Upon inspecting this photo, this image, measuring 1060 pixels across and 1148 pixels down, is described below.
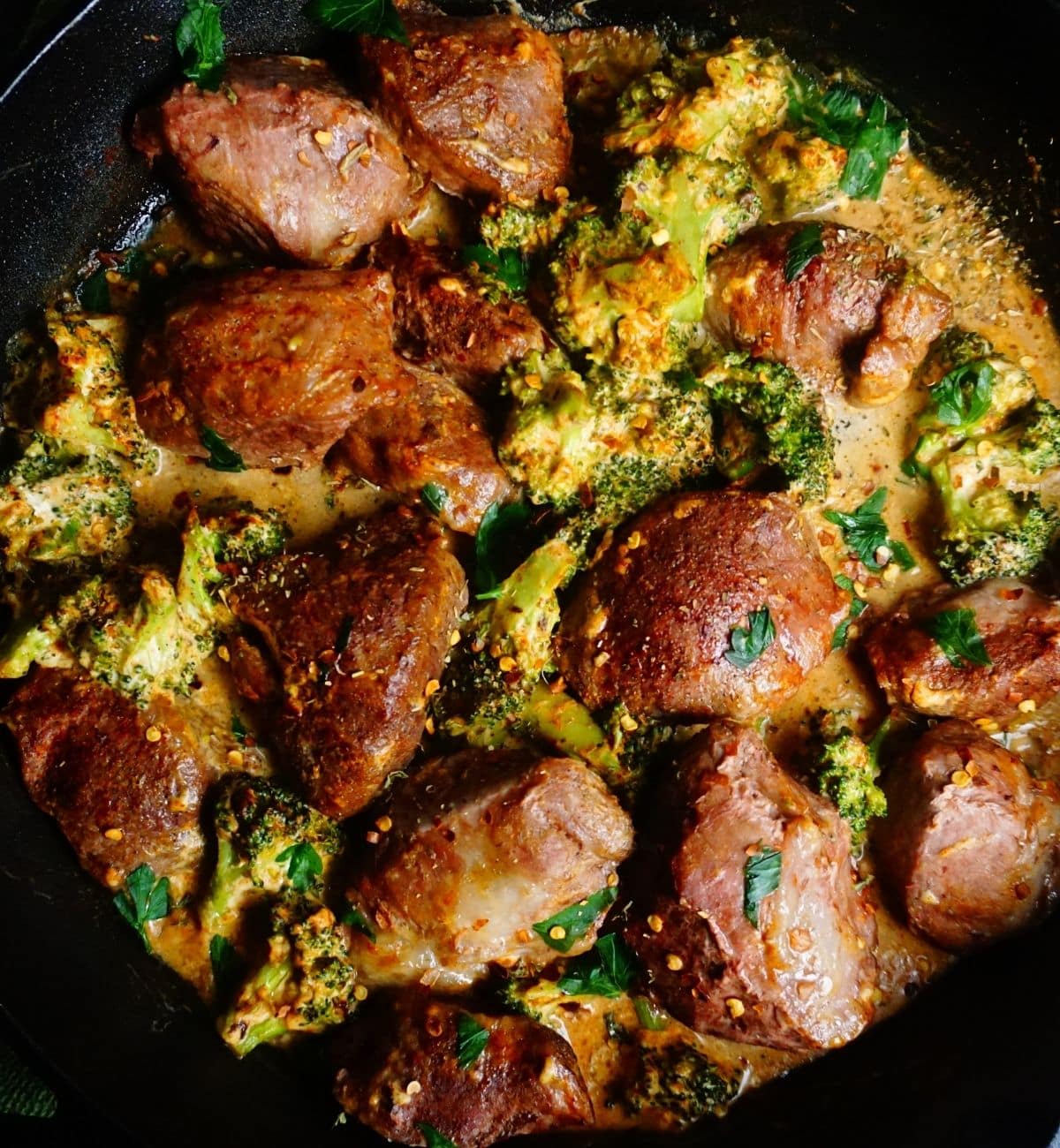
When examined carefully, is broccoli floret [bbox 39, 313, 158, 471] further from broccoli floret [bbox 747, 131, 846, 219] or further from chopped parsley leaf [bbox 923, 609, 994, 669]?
chopped parsley leaf [bbox 923, 609, 994, 669]

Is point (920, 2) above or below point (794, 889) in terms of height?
above

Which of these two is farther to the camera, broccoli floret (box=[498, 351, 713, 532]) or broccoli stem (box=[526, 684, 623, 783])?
broccoli stem (box=[526, 684, 623, 783])

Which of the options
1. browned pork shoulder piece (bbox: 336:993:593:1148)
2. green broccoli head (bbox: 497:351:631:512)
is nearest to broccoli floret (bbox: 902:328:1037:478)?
green broccoli head (bbox: 497:351:631:512)

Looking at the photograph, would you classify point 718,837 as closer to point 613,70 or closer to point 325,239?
point 325,239

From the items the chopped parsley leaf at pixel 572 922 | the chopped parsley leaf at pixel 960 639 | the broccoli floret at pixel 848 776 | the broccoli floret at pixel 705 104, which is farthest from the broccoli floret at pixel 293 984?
the broccoli floret at pixel 705 104

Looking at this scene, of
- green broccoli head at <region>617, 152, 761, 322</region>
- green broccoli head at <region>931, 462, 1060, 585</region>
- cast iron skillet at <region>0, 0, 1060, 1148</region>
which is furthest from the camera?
green broccoli head at <region>931, 462, 1060, 585</region>

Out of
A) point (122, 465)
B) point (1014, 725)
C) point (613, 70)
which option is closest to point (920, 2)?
point (613, 70)

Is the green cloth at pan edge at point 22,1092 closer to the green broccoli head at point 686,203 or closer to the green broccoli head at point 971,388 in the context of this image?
the green broccoli head at point 686,203
